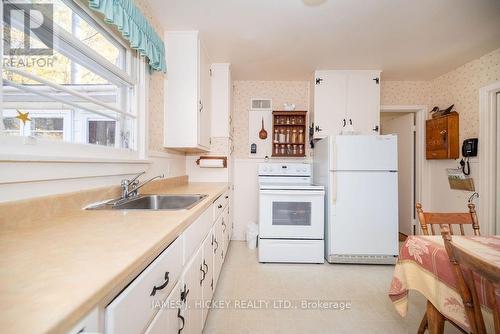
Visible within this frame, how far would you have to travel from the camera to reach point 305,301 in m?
1.72

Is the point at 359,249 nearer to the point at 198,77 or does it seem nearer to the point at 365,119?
the point at 365,119

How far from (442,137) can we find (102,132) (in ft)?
11.9

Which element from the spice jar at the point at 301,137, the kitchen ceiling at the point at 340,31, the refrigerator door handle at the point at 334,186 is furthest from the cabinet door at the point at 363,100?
the refrigerator door handle at the point at 334,186

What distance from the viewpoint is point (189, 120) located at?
2131mm

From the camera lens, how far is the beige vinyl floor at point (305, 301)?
1463mm

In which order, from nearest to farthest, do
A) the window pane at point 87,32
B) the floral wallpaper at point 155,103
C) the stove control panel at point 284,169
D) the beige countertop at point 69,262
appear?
the beige countertop at point 69,262, the window pane at point 87,32, the floral wallpaper at point 155,103, the stove control panel at point 284,169

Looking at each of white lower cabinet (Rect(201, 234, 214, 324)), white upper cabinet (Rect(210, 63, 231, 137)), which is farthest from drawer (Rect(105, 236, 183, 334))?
white upper cabinet (Rect(210, 63, 231, 137))

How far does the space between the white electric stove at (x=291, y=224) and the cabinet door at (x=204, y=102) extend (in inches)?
34.3

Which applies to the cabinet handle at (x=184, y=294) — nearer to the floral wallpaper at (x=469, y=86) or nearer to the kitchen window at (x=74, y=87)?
the kitchen window at (x=74, y=87)

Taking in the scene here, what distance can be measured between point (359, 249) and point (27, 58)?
2865 mm

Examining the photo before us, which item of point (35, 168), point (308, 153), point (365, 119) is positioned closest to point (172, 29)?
point (35, 168)

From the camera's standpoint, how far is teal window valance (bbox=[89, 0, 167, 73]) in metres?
1.17

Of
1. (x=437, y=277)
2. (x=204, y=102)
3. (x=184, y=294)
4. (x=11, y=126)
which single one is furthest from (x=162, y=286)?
(x=204, y=102)

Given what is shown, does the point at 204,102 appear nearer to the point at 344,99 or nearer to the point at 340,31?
the point at 340,31
